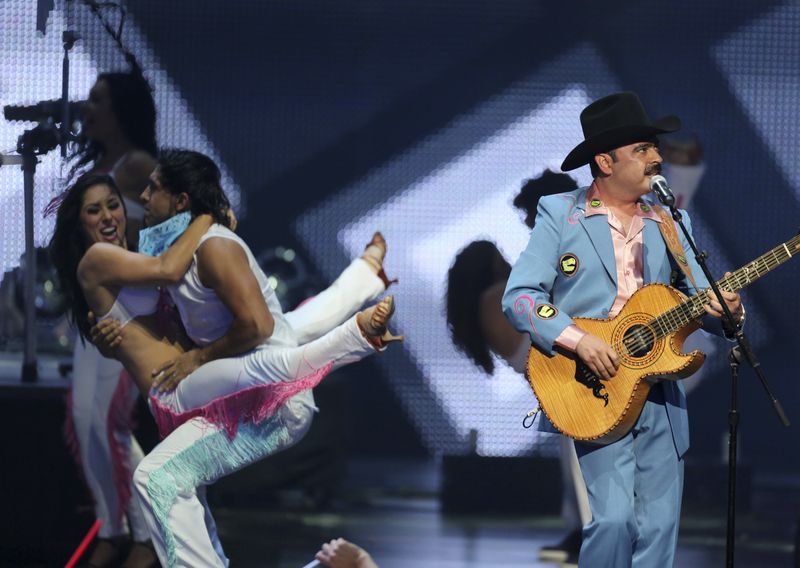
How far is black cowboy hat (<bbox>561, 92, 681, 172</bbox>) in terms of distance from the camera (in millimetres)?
4102

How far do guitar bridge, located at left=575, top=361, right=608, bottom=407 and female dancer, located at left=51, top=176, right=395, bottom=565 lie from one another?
84 centimetres

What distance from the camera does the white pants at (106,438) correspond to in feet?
19.4

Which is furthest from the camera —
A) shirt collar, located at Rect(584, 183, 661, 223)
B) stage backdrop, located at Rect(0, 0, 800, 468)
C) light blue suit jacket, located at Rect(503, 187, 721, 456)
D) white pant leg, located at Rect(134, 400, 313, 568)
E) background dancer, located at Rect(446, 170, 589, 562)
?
stage backdrop, located at Rect(0, 0, 800, 468)

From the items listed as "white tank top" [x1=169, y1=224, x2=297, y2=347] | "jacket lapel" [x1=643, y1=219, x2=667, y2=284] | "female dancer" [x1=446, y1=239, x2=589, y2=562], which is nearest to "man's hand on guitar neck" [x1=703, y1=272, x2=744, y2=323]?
"jacket lapel" [x1=643, y1=219, x2=667, y2=284]

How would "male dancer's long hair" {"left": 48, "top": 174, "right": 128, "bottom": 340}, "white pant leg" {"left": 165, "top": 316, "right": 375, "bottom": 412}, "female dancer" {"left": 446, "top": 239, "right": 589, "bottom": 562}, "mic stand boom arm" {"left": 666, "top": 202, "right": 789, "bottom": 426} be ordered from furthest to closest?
"female dancer" {"left": 446, "top": 239, "right": 589, "bottom": 562} → "male dancer's long hair" {"left": 48, "top": 174, "right": 128, "bottom": 340} → "white pant leg" {"left": 165, "top": 316, "right": 375, "bottom": 412} → "mic stand boom arm" {"left": 666, "top": 202, "right": 789, "bottom": 426}

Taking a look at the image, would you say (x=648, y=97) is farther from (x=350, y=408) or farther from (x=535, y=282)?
(x=535, y=282)

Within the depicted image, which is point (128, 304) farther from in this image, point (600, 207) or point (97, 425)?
point (600, 207)

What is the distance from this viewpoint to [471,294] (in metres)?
7.15

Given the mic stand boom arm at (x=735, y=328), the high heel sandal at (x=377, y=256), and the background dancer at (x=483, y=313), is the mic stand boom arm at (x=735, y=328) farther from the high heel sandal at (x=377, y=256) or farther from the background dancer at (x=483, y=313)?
the background dancer at (x=483, y=313)

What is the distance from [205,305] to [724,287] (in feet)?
6.56

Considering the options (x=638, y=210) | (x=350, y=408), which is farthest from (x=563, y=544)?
(x=638, y=210)

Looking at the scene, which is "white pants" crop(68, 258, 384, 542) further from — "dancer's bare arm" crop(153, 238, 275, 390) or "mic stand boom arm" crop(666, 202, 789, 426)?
"mic stand boom arm" crop(666, 202, 789, 426)

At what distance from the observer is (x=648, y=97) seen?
7109 mm

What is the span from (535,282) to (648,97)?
3.41 metres
